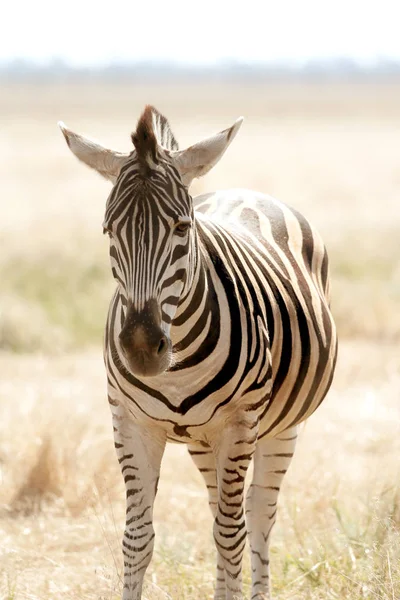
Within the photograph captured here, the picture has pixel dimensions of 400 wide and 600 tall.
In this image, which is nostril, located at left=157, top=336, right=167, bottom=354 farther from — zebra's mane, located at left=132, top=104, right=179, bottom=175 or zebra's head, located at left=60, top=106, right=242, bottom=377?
zebra's mane, located at left=132, top=104, right=179, bottom=175

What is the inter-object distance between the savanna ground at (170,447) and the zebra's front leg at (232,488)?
577 millimetres

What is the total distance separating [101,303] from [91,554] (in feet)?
23.6

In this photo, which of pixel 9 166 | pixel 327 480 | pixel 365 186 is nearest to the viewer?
pixel 327 480

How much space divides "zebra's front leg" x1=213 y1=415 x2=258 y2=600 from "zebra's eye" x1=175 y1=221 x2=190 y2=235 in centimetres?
92

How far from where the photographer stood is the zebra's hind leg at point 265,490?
5.25 m

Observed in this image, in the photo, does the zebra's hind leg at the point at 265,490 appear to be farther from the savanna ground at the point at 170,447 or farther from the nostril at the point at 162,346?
the nostril at the point at 162,346

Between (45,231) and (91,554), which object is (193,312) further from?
(45,231)

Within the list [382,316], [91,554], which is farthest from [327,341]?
[382,316]

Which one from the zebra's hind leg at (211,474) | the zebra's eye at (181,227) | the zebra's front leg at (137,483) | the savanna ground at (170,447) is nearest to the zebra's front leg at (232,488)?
the zebra's front leg at (137,483)

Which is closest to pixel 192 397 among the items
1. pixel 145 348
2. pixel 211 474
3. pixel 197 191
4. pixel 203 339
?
pixel 203 339

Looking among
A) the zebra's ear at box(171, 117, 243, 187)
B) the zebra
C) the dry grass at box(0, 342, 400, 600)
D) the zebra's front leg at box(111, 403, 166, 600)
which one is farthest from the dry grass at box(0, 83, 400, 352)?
the zebra's ear at box(171, 117, 243, 187)

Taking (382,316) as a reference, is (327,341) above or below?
above

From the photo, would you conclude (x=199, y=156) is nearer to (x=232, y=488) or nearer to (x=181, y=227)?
(x=181, y=227)

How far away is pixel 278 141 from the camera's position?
39188 mm
